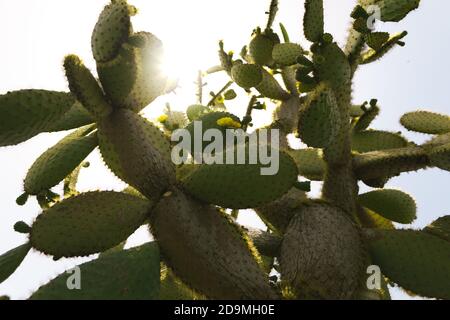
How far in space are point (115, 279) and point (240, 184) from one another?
2.04 ft

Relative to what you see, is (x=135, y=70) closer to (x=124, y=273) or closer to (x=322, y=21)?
(x=124, y=273)

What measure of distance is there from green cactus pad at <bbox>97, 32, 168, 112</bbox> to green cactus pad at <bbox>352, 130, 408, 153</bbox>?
57.4 inches

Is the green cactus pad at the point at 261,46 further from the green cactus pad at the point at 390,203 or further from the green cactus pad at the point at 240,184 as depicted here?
the green cactus pad at the point at 240,184

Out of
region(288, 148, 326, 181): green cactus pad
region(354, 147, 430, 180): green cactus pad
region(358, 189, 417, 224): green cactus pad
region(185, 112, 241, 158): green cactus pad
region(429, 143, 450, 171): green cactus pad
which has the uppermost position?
region(185, 112, 241, 158): green cactus pad

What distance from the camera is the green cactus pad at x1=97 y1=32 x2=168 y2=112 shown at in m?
2.20

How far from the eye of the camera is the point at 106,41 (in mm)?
2152

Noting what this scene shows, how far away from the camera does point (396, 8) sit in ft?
8.85

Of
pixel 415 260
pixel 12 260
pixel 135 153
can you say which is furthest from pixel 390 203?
pixel 12 260

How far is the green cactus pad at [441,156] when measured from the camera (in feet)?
8.92

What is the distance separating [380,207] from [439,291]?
Answer: 743 mm

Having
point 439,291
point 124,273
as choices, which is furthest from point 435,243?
point 124,273

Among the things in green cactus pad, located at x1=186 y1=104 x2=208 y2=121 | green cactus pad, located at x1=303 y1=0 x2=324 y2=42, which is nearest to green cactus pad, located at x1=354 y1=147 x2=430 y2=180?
green cactus pad, located at x1=303 y1=0 x2=324 y2=42

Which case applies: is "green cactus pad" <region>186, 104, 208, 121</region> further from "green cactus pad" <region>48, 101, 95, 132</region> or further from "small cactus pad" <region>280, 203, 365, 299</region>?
"small cactus pad" <region>280, 203, 365, 299</region>

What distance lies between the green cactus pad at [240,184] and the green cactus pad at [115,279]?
0.34 metres
